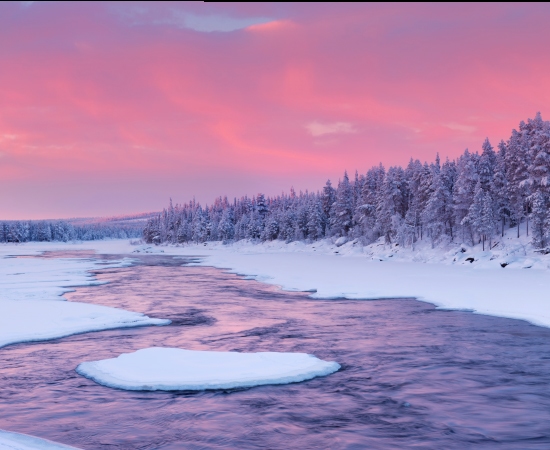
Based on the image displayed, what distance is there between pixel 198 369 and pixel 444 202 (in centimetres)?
6935

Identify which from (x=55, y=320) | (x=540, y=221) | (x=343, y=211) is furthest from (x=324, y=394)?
(x=343, y=211)

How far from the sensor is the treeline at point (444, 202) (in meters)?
56.9

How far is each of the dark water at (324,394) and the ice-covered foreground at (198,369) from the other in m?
0.32

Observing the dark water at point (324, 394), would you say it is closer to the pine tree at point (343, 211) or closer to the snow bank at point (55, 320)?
the snow bank at point (55, 320)

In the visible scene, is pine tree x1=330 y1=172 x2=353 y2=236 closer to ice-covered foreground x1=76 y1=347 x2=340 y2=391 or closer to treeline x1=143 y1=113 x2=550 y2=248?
treeline x1=143 y1=113 x2=550 y2=248

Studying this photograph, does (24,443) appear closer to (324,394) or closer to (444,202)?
(324,394)

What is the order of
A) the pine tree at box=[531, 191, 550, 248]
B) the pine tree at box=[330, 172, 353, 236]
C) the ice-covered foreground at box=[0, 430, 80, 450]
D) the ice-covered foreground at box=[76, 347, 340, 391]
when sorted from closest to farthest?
the ice-covered foreground at box=[0, 430, 80, 450], the ice-covered foreground at box=[76, 347, 340, 391], the pine tree at box=[531, 191, 550, 248], the pine tree at box=[330, 172, 353, 236]

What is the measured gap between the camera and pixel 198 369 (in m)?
11.4

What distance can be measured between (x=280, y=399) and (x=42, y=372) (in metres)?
6.13

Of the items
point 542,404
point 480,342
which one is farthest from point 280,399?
point 480,342

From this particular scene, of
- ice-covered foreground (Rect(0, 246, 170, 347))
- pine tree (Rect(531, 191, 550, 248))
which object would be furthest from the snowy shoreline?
ice-covered foreground (Rect(0, 246, 170, 347))

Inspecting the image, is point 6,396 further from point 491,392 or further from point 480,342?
point 480,342

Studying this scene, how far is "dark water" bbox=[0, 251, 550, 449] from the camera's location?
7.91 m

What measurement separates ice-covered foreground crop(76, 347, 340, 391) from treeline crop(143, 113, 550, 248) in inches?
1783
